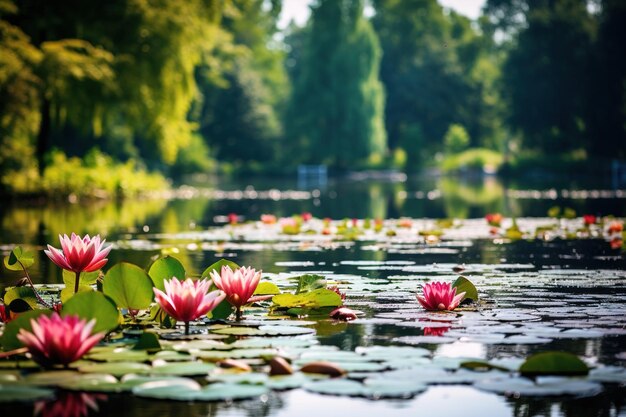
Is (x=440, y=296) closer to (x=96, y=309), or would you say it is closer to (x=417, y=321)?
(x=417, y=321)

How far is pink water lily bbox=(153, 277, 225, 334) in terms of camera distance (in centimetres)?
534

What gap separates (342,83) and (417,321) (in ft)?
191

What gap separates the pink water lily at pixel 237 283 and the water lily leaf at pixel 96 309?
1058 millimetres

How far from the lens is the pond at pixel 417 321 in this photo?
13.5ft

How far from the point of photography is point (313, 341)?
5391mm

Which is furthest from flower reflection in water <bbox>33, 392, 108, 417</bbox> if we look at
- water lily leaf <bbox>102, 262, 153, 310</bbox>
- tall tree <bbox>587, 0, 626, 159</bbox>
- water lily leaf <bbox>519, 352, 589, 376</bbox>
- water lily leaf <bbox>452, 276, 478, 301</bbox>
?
tall tree <bbox>587, 0, 626, 159</bbox>

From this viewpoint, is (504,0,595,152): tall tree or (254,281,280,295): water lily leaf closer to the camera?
(254,281,280,295): water lily leaf

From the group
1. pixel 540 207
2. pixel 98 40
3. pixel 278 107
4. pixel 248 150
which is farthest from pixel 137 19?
pixel 278 107

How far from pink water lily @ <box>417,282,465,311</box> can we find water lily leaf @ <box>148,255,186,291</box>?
58.9 inches

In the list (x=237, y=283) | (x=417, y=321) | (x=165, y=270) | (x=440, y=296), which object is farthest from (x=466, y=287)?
(x=165, y=270)

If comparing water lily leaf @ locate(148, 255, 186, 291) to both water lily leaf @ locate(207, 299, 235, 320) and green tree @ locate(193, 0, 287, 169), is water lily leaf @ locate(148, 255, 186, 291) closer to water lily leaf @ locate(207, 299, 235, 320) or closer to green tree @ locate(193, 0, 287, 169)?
water lily leaf @ locate(207, 299, 235, 320)

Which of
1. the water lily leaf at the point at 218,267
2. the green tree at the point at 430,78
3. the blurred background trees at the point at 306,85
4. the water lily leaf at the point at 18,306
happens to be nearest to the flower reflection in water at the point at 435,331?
the water lily leaf at the point at 218,267

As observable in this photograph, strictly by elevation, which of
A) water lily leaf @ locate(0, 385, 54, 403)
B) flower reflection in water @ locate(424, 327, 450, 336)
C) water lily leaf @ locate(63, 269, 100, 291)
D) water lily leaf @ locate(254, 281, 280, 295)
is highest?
water lily leaf @ locate(63, 269, 100, 291)

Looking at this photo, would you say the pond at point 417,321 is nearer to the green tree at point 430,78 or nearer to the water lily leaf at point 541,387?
the water lily leaf at point 541,387
